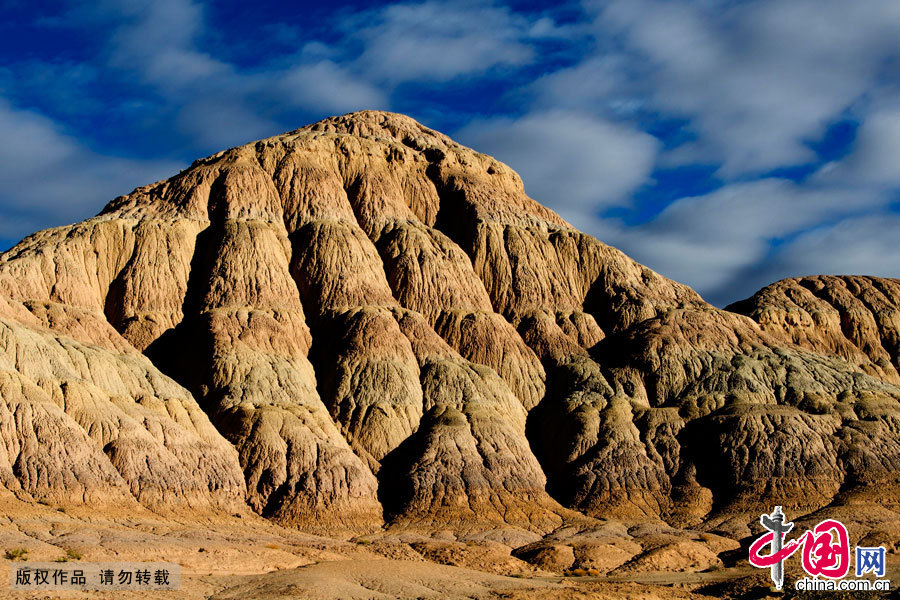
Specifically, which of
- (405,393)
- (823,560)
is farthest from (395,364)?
(823,560)

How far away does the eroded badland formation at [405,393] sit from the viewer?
53.8 metres

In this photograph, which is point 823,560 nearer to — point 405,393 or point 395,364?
point 405,393

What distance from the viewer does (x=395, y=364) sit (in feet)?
254

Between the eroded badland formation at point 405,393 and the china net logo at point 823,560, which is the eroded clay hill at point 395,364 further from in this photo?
the china net logo at point 823,560

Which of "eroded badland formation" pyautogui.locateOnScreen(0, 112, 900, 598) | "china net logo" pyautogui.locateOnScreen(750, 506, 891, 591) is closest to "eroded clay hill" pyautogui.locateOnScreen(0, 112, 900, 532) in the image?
→ "eroded badland formation" pyautogui.locateOnScreen(0, 112, 900, 598)

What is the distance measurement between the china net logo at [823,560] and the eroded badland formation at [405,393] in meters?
2.22

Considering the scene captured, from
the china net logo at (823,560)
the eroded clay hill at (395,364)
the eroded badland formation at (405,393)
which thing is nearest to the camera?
the china net logo at (823,560)

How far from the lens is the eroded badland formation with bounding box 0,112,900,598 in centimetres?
5384

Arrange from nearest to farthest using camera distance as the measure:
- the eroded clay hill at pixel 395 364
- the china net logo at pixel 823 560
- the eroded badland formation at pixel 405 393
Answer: the china net logo at pixel 823 560, the eroded badland formation at pixel 405 393, the eroded clay hill at pixel 395 364

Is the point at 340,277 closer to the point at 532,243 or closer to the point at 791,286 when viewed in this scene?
the point at 532,243

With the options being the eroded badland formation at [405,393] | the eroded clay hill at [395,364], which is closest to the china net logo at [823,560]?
the eroded badland formation at [405,393]

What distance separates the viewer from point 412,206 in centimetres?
10150

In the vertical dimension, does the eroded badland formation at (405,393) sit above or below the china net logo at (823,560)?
above

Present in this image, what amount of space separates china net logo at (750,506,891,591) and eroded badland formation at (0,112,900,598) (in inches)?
87.3
